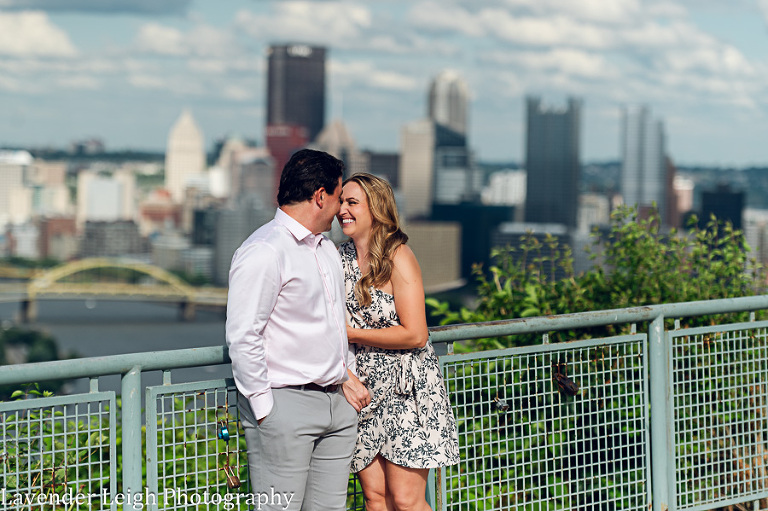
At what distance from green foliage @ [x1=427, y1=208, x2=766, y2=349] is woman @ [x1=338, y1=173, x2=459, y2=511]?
1.77 meters

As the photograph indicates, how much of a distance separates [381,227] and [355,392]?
0.49 meters

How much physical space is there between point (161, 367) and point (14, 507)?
0.49m

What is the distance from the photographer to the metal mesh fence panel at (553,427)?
10.2ft

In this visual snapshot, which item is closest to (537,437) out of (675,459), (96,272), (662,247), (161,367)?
(675,459)

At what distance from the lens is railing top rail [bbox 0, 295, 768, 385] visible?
7.42ft

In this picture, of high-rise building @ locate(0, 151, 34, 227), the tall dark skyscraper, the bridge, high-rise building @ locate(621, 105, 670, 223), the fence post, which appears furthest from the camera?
the tall dark skyscraper

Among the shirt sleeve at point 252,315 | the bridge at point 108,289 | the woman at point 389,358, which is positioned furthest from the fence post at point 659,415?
the bridge at point 108,289

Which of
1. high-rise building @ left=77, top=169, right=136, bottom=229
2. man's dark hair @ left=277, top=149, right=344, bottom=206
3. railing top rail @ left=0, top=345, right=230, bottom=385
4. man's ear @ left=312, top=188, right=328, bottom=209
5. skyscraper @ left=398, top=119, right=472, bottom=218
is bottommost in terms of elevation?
railing top rail @ left=0, top=345, right=230, bottom=385

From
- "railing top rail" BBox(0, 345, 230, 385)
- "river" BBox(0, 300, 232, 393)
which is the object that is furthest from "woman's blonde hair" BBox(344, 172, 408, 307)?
"river" BBox(0, 300, 232, 393)

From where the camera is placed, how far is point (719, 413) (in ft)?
11.9

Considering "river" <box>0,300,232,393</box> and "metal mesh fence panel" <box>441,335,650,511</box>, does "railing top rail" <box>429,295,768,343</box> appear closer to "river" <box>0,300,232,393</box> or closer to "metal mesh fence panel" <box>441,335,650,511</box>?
"metal mesh fence panel" <box>441,335,650,511</box>

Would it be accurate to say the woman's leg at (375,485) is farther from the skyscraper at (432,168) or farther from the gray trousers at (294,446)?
the skyscraper at (432,168)

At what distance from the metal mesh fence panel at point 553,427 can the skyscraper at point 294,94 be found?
6739 inches

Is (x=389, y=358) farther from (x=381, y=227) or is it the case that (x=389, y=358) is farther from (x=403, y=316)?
(x=381, y=227)
